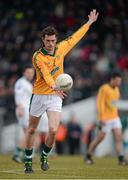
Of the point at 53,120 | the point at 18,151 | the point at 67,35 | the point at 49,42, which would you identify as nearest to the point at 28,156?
the point at 53,120

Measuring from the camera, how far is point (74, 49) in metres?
30.5

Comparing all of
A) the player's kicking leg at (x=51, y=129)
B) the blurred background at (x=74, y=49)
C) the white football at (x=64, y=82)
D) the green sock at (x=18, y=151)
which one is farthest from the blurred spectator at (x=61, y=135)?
the white football at (x=64, y=82)

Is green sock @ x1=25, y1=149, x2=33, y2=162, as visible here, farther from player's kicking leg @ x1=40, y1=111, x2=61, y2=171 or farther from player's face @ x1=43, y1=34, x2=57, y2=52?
player's face @ x1=43, y1=34, x2=57, y2=52

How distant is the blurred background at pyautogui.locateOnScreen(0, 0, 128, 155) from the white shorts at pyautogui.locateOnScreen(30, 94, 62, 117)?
1096 centimetres

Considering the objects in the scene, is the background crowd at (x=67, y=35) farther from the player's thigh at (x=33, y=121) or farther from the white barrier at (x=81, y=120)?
the player's thigh at (x=33, y=121)

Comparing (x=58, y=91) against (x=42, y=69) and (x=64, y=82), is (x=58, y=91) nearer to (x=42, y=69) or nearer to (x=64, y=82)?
(x=64, y=82)

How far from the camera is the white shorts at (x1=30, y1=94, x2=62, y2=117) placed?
14.6 meters

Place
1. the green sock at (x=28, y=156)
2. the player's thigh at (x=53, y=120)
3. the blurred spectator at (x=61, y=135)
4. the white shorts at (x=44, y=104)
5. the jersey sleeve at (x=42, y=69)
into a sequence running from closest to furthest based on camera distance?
the jersey sleeve at (x=42, y=69)
the player's thigh at (x=53, y=120)
the white shorts at (x=44, y=104)
the green sock at (x=28, y=156)
the blurred spectator at (x=61, y=135)

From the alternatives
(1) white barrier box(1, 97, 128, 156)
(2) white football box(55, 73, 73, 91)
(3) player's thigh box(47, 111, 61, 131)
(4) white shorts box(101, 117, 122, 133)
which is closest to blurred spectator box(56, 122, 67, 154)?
(1) white barrier box(1, 97, 128, 156)

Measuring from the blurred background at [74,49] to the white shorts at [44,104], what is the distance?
1096cm

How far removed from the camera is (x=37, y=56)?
46.9ft

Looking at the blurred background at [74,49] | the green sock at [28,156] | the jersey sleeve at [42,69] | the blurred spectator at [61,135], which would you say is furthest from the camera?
the blurred background at [74,49]

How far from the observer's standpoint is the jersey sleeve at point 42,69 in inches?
549

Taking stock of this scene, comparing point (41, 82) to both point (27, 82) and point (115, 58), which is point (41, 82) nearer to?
point (27, 82)
